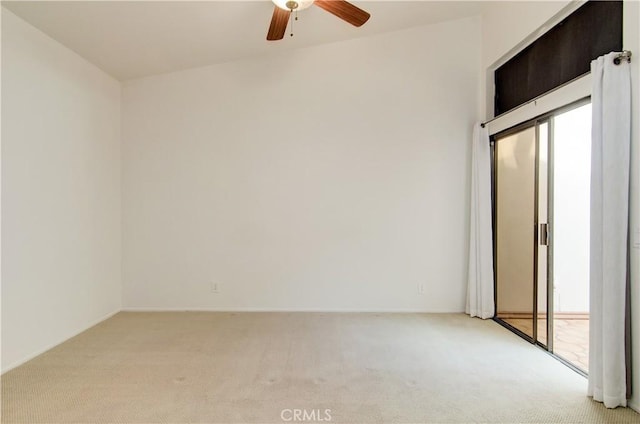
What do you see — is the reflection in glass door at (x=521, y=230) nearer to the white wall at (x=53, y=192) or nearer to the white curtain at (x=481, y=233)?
the white curtain at (x=481, y=233)

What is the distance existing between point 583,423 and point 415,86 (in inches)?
132

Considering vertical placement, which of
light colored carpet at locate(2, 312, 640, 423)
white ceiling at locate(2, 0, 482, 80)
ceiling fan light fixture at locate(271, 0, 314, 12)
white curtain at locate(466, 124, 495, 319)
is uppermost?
white ceiling at locate(2, 0, 482, 80)

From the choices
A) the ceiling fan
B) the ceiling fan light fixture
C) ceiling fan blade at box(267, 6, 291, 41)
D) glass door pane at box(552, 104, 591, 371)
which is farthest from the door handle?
ceiling fan blade at box(267, 6, 291, 41)

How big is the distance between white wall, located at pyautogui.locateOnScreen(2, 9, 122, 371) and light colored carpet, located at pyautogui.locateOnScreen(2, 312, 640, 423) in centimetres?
38

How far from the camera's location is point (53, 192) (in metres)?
2.87

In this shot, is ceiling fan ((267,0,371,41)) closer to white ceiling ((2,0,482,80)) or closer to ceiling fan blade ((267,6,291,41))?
ceiling fan blade ((267,6,291,41))

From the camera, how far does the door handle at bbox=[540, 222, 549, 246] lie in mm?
2758

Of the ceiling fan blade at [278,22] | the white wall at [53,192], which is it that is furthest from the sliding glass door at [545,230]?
the white wall at [53,192]

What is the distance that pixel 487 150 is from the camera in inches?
138

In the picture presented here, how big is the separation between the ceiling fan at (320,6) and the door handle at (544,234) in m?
2.31

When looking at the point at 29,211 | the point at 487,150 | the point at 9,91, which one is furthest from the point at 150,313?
the point at 487,150

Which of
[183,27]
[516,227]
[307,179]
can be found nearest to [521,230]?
[516,227]

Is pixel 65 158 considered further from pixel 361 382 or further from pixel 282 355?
pixel 361 382

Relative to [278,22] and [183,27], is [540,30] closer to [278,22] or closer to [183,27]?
[278,22]
